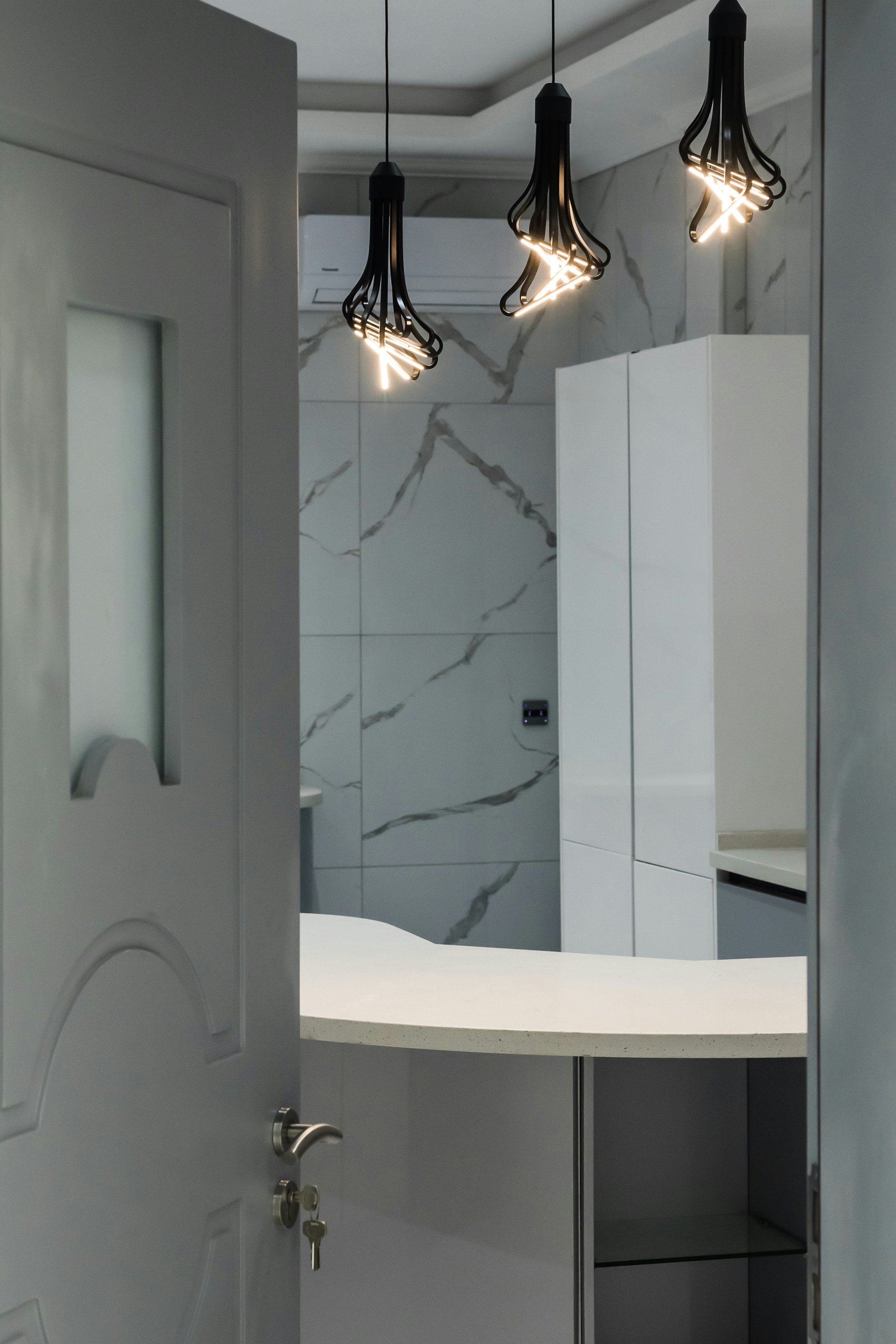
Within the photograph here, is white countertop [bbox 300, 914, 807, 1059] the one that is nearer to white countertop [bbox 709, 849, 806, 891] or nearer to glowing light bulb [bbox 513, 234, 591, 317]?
white countertop [bbox 709, 849, 806, 891]

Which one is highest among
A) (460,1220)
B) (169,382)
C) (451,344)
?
(451,344)

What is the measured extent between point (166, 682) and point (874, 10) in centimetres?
78

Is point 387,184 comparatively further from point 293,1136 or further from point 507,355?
point 507,355

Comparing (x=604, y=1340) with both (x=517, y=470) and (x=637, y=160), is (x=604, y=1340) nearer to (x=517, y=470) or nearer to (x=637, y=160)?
(x=517, y=470)

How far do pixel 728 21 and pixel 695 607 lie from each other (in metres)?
1.61

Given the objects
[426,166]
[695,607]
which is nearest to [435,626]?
[695,607]

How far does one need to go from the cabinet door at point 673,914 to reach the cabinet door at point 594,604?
0.45 ft

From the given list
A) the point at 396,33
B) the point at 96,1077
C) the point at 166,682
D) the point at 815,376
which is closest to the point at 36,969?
the point at 96,1077

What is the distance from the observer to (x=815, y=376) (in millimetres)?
899

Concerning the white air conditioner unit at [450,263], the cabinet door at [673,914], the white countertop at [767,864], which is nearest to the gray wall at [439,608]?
the white air conditioner unit at [450,263]

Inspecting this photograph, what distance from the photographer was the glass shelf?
1.98 m

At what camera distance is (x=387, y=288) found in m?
2.57

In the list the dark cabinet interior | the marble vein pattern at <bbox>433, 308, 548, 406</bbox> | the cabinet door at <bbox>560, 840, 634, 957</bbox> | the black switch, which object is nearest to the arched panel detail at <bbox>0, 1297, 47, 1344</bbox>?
the dark cabinet interior

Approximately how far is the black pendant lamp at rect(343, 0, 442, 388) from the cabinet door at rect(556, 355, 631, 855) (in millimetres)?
1118
